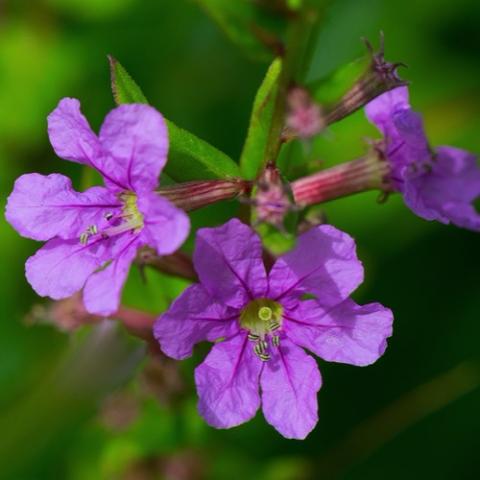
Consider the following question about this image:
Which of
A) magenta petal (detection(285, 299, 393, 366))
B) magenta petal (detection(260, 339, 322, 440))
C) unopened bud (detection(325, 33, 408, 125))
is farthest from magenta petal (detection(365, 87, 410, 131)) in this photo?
magenta petal (detection(260, 339, 322, 440))

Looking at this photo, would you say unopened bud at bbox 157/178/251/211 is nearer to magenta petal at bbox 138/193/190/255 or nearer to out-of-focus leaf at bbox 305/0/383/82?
magenta petal at bbox 138/193/190/255

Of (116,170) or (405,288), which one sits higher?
(116,170)

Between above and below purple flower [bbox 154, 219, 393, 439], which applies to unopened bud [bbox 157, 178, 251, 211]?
above

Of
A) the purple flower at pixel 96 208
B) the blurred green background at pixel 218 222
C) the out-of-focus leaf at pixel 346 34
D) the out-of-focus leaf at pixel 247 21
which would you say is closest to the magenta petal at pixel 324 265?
the purple flower at pixel 96 208

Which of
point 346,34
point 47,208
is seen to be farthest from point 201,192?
point 346,34

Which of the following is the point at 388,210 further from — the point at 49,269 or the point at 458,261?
the point at 49,269

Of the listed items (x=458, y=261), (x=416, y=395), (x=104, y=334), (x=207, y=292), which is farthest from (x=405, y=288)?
(x=207, y=292)

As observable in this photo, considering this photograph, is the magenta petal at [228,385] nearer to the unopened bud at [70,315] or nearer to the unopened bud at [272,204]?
the unopened bud at [272,204]

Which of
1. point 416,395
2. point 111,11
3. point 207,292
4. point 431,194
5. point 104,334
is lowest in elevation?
point 416,395
